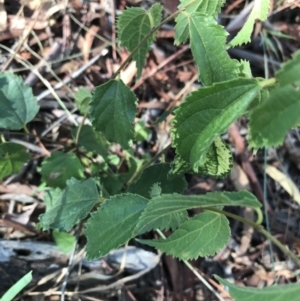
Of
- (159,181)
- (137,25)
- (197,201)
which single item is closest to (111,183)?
(159,181)

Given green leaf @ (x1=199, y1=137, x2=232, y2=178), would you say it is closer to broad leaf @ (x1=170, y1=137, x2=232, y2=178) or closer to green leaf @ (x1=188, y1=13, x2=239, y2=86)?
broad leaf @ (x1=170, y1=137, x2=232, y2=178)

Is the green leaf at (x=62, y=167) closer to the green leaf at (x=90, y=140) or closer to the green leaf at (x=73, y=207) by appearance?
the green leaf at (x=90, y=140)

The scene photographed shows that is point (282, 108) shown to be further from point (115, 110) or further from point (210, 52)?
point (115, 110)

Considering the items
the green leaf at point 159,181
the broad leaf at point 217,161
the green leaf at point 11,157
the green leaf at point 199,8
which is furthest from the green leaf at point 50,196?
the green leaf at point 199,8

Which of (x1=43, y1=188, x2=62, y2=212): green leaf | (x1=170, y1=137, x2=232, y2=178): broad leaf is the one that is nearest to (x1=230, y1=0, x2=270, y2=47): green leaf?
(x1=170, y1=137, x2=232, y2=178): broad leaf

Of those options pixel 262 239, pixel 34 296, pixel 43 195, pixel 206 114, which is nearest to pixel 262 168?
pixel 262 239
